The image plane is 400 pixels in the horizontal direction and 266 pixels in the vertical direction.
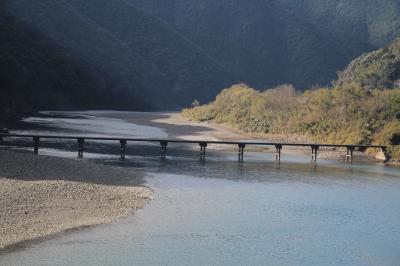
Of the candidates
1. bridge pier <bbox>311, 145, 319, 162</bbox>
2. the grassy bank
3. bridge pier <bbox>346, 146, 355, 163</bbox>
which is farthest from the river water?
the grassy bank

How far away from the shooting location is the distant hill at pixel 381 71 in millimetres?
103562

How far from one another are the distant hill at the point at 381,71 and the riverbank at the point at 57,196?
233 feet

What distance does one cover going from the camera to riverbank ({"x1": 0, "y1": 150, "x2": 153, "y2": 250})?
25.5m

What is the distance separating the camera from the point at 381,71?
4151 inches

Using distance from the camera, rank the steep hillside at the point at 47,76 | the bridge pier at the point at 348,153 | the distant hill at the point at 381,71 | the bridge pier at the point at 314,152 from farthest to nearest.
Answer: the steep hillside at the point at 47,76
the distant hill at the point at 381,71
the bridge pier at the point at 348,153
the bridge pier at the point at 314,152

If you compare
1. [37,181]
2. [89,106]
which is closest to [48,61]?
[89,106]

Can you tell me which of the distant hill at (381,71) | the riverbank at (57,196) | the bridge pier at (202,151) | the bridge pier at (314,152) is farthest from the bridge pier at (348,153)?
the distant hill at (381,71)

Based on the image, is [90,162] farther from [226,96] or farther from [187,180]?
[226,96]

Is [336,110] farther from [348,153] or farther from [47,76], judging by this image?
[47,76]

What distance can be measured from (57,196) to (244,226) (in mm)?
9065

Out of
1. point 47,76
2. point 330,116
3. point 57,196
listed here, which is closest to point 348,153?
point 330,116

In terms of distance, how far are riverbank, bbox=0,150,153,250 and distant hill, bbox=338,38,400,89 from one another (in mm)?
70871

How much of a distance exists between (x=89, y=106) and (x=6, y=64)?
235 feet

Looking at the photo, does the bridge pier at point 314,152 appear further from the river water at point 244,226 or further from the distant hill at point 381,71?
the distant hill at point 381,71
